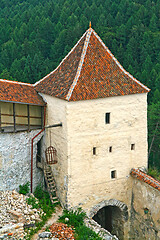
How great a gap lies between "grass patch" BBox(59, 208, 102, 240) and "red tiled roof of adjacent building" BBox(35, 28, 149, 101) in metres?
6.35

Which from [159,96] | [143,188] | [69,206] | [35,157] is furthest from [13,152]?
[159,96]

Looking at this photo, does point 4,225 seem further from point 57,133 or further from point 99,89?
point 99,89

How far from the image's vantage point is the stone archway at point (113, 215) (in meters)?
23.5

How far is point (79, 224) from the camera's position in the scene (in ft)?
68.2

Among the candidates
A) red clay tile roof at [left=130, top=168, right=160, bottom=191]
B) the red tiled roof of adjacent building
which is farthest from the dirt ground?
the red tiled roof of adjacent building

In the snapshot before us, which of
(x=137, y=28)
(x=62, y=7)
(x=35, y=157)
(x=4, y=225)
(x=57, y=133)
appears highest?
(x=62, y=7)

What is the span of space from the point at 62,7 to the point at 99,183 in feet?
161

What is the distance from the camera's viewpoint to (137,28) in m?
56.2

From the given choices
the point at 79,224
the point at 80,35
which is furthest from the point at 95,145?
the point at 80,35

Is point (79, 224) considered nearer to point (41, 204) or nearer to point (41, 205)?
point (41, 205)

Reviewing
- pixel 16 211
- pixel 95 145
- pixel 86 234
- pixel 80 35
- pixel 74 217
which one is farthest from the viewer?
pixel 80 35

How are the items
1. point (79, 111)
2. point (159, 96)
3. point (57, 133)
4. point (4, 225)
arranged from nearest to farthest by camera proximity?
point (4, 225) → point (79, 111) → point (57, 133) → point (159, 96)

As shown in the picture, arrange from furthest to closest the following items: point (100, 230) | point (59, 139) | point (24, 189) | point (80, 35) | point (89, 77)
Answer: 1. point (80, 35)
2. point (24, 189)
3. point (59, 139)
4. point (89, 77)
5. point (100, 230)

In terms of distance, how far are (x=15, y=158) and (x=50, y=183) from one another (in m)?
2.59
